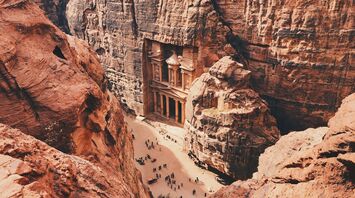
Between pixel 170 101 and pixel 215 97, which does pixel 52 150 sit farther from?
pixel 170 101

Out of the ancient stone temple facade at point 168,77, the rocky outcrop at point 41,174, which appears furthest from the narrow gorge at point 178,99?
the ancient stone temple facade at point 168,77

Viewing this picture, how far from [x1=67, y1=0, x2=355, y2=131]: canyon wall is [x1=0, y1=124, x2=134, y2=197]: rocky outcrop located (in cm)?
1870

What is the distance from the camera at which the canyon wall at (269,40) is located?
21.0m

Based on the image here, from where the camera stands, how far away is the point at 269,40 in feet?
76.7

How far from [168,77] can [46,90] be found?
2203 centimetres

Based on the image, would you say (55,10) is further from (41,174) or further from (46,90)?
(41,174)

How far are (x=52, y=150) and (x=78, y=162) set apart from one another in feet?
2.30

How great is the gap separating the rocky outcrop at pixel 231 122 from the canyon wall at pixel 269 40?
3.24 meters

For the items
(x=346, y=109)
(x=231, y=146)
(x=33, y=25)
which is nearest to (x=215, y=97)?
(x=231, y=146)

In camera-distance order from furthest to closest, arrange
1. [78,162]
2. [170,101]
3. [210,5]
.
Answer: [170,101]
[210,5]
[78,162]

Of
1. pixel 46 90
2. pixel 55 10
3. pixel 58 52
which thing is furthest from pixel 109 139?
pixel 55 10

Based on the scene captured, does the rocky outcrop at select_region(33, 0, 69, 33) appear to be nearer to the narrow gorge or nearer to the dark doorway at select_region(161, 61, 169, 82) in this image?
the narrow gorge

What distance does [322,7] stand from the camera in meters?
20.8

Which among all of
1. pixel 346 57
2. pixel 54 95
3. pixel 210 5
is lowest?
pixel 346 57
